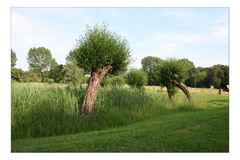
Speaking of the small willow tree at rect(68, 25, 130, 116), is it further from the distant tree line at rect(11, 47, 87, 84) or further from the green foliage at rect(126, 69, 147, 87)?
the green foliage at rect(126, 69, 147, 87)

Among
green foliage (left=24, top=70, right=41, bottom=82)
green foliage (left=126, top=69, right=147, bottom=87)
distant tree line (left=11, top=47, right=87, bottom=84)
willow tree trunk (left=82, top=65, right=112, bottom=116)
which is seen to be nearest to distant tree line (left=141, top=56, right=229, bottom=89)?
green foliage (left=126, top=69, right=147, bottom=87)

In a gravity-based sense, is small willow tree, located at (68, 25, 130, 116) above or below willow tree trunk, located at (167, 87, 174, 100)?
above

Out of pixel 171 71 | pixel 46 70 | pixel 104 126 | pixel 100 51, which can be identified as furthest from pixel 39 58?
pixel 104 126

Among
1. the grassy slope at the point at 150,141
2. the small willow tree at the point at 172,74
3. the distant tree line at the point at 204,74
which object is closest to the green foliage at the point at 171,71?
the small willow tree at the point at 172,74

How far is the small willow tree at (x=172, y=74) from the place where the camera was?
76.9ft

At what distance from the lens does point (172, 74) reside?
23.7 metres

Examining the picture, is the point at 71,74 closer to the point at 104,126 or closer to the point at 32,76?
the point at 32,76

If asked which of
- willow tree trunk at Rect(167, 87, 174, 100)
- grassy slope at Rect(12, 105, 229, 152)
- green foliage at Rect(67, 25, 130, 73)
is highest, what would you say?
green foliage at Rect(67, 25, 130, 73)

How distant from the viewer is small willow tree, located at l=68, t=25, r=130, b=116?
46.4 ft

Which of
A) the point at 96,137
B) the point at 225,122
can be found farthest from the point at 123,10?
the point at 225,122

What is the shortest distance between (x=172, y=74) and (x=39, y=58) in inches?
414

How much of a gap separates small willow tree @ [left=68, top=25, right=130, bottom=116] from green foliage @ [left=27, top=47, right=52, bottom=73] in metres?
9.32
